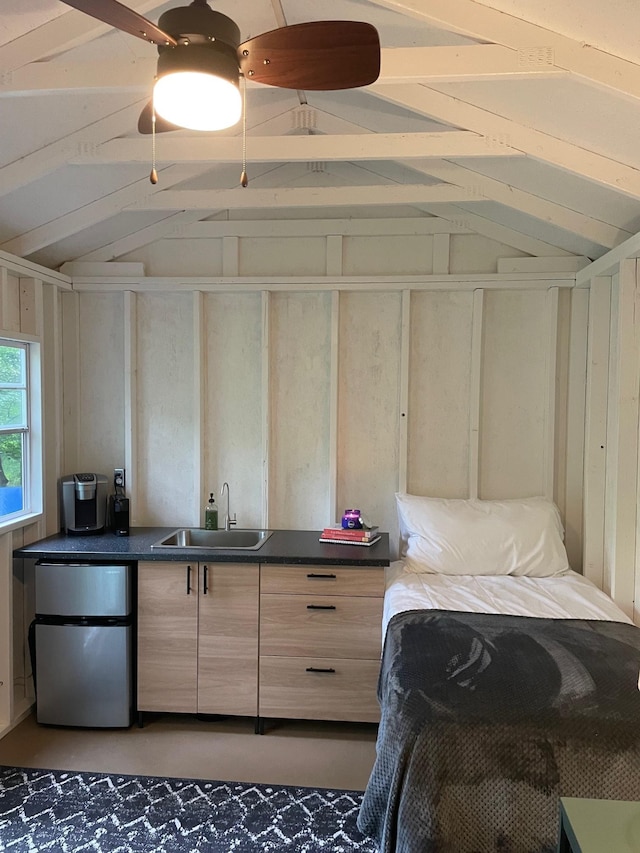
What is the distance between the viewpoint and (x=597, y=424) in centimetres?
318

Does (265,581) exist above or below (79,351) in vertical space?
below

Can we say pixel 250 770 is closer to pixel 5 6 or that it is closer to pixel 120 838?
pixel 120 838

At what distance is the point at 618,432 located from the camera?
9.47ft

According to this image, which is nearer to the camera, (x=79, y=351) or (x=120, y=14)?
(x=120, y=14)

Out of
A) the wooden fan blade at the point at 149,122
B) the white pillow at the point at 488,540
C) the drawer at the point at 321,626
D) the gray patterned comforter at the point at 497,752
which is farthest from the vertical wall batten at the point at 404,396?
the wooden fan blade at the point at 149,122

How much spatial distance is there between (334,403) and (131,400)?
4.04 feet

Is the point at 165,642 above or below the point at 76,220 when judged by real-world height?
below

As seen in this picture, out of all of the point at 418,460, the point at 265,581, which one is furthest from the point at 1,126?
the point at 418,460

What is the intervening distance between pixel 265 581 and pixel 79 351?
1.87 meters

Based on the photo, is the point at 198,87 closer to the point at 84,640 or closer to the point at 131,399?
the point at 131,399

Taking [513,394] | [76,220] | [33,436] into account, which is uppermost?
[76,220]

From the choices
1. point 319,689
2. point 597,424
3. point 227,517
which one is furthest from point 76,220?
point 597,424

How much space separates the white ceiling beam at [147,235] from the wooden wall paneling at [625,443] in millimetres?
2340

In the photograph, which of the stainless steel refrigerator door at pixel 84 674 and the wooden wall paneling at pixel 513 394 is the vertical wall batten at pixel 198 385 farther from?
the wooden wall paneling at pixel 513 394
